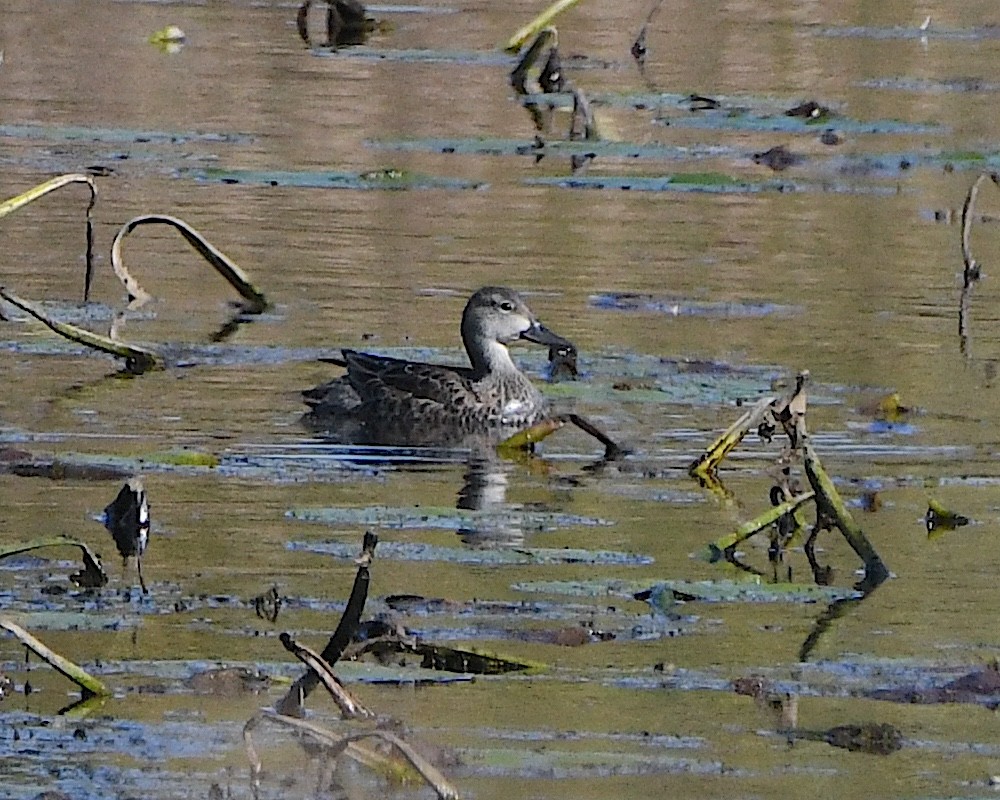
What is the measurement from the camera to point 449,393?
11539 millimetres

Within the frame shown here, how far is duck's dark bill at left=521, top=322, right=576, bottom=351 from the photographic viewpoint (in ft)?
39.1

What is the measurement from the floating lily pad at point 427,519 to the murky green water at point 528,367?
0.06ft

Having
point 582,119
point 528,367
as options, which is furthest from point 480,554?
point 582,119

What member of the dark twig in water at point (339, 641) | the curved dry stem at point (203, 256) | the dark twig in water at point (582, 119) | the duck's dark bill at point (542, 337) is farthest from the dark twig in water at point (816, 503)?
the dark twig in water at point (582, 119)

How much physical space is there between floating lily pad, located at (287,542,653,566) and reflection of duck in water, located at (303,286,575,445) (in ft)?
7.68

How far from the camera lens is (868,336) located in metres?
12.6

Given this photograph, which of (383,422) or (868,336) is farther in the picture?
(868,336)

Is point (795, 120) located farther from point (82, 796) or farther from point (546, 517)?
point (82, 796)

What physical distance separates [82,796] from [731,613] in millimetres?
2349

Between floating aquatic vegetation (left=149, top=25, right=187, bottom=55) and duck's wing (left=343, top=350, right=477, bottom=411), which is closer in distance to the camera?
duck's wing (left=343, top=350, right=477, bottom=411)

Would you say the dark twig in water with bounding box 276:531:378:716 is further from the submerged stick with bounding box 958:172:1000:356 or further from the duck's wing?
the submerged stick with bounding box 958:172:1000:356

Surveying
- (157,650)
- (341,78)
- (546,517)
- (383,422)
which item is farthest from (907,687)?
(341,78)

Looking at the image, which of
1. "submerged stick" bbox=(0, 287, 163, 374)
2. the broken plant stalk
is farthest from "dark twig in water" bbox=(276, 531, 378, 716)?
"submerged stick" bbox=(0, 287, 163, 374)

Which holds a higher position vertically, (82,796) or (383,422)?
(82,796)
